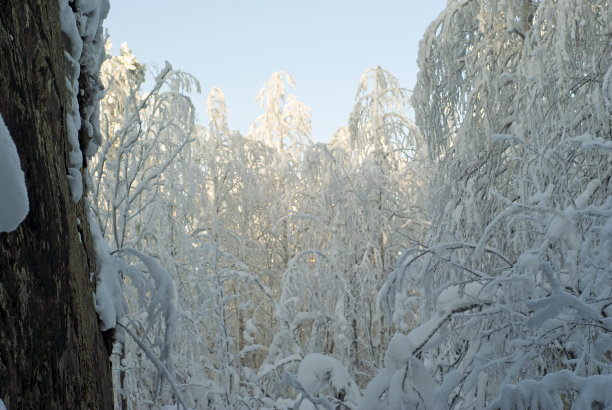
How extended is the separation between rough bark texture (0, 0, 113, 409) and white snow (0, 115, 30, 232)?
7 centimetres

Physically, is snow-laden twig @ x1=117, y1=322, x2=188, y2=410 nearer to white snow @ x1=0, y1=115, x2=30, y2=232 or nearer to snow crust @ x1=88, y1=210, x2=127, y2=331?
snow crust @ x1=88, y1=210, x2=127, y2=331

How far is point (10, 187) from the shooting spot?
80 centimetres

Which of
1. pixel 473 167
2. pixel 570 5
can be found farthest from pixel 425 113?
pixel 570 5

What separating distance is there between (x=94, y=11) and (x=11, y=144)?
3.96ft

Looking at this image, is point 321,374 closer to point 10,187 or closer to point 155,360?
point 155,360

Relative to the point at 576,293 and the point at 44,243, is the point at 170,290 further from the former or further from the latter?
the point at 576,293

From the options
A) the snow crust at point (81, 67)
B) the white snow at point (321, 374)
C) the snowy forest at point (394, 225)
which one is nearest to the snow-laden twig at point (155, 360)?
the snowy forest at point (394, 225)

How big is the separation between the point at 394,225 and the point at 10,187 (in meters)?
7.51

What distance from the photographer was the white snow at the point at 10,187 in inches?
31.0

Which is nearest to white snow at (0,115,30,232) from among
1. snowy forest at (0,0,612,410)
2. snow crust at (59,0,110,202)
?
snowy forest at (0,0,612,410)

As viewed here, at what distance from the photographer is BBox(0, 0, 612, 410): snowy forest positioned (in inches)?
73.4

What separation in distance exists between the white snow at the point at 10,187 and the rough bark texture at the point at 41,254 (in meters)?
0.07

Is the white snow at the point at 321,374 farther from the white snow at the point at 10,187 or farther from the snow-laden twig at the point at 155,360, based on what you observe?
the white snow at the point at 10,187

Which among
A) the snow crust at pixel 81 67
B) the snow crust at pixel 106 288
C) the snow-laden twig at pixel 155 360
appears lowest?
the snow-laden twig at pixel 155 360
